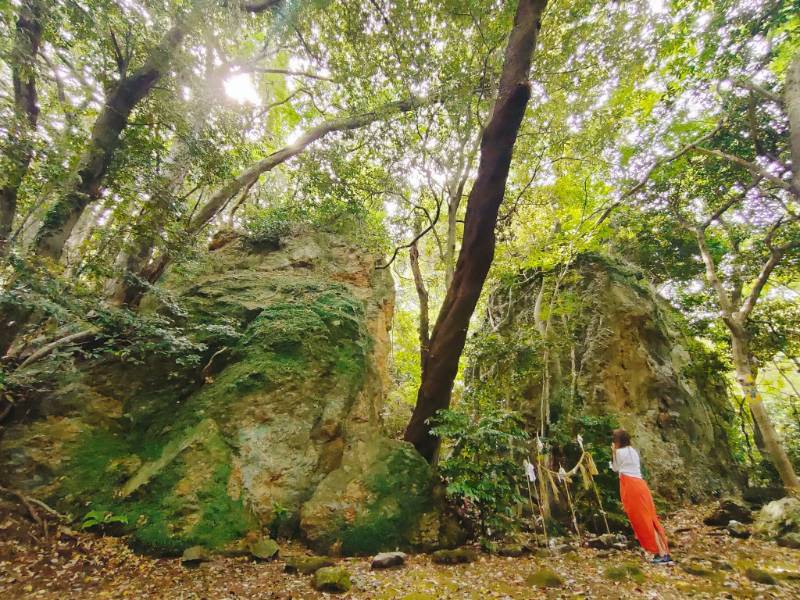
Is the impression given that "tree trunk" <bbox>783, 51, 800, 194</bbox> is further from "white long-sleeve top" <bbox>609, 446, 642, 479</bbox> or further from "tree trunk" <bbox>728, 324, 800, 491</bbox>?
"white long-sleeve top" <bbox>609, 446, 642, 479</bbox>

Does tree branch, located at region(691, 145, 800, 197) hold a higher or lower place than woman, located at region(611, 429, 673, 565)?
higher

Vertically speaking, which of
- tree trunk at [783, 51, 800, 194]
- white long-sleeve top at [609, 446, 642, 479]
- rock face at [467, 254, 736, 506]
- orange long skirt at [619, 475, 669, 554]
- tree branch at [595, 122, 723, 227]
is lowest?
orange long skirt at [619, 475, 669, 554]

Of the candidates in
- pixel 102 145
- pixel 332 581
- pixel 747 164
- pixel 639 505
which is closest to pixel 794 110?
pixel 747 164

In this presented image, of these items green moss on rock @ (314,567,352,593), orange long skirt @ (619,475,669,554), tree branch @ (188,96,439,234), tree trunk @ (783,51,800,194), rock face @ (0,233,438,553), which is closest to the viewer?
green moss on rock @ (314,567,352,593)

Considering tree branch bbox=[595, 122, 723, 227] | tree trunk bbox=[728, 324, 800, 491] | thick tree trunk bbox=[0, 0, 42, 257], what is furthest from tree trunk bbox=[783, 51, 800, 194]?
thick tree trunk bbox=[0, 0, 42, 257]

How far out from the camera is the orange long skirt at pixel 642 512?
4.72 metres

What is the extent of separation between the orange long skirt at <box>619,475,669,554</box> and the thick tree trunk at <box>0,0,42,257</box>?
8.50 m

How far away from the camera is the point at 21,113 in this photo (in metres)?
4.06

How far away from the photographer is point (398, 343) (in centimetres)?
1542

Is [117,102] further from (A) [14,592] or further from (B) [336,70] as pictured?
(A) [14,592]

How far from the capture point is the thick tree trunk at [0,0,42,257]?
4.07 m

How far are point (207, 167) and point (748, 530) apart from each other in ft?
38.7

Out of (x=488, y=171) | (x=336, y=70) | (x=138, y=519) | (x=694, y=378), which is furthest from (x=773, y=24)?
(x=138, y=519)

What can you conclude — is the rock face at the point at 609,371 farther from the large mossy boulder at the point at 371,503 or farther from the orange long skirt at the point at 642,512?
the large mossy boulder at the point at 371,503
